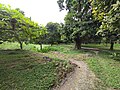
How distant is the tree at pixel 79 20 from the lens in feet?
46.4

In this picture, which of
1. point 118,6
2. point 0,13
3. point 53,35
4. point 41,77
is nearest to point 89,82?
point 41,77

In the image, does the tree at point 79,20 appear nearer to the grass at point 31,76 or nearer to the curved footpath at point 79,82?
the curved footpath at point 79,82

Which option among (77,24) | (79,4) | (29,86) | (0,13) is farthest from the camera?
(79,4)

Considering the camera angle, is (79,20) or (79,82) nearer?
(79,82)

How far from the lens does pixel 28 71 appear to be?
6.39 metres

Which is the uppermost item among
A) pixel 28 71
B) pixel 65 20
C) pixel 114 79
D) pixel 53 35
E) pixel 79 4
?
pixel 79 4

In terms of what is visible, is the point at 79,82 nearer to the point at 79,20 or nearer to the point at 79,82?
the point at 79,82

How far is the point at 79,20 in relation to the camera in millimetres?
15586

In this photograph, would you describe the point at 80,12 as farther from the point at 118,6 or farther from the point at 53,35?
the point at 118,6

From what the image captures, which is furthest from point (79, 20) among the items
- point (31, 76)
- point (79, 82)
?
point (31, 76)

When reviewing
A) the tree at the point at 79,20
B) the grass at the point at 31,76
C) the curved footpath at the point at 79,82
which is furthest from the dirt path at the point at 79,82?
the tree at the point at 79,20

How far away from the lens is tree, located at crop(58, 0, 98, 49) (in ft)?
46.4

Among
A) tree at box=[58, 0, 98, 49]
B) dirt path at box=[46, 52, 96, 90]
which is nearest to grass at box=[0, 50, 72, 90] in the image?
dirt path at box=[46, 52, 96, 90]

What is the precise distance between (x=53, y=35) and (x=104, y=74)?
18203 millimetres
